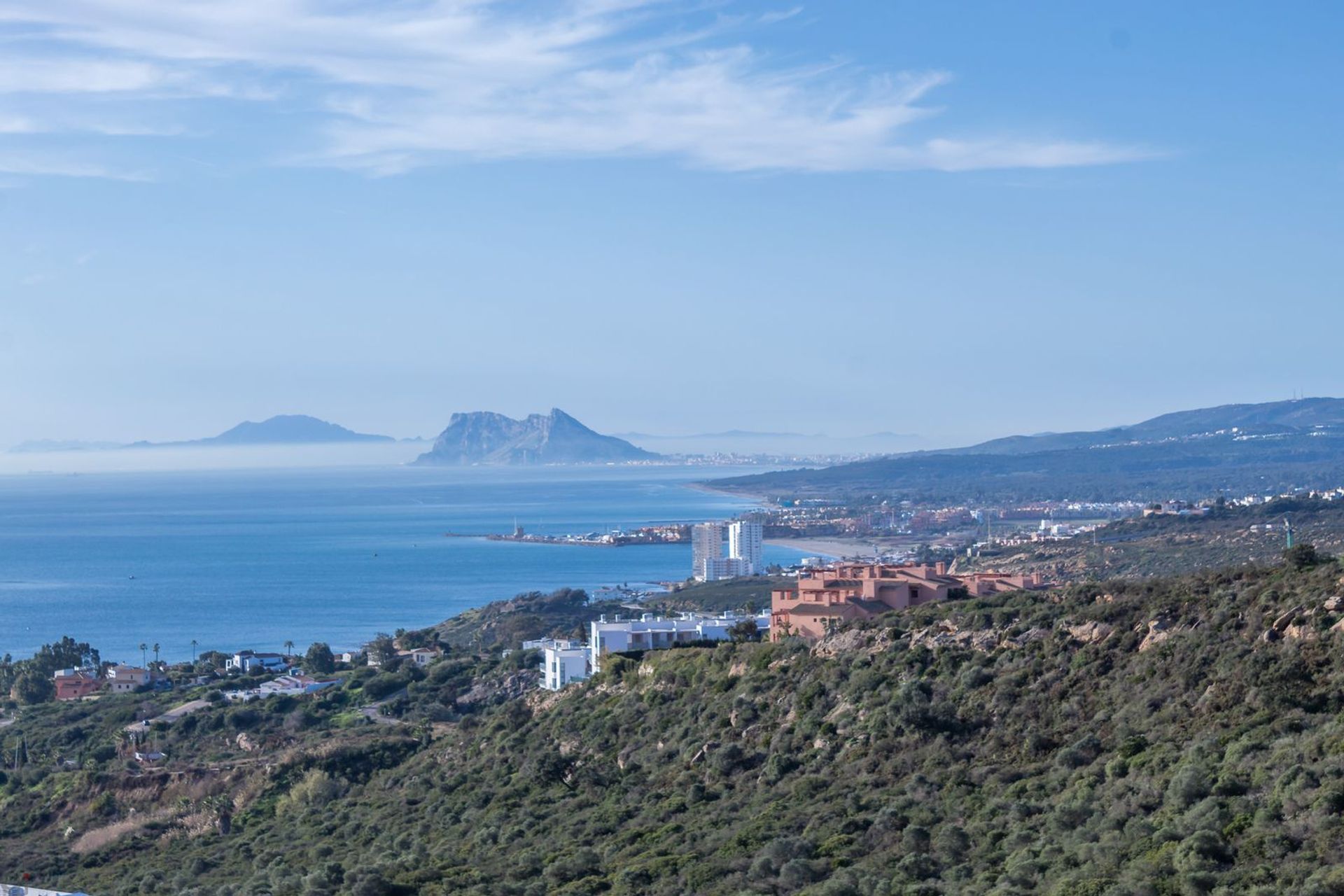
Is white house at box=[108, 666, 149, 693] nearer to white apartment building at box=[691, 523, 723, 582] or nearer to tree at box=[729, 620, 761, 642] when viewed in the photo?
tree at box=[729, 620, 761, 642]

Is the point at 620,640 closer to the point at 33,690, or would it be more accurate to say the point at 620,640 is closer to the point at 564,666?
the point at 564,666

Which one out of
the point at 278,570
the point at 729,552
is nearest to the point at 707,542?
the point at 729,552

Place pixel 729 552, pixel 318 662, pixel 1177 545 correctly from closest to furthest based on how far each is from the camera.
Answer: pixel 318 662 < pixel 1177 545 < pixel 729 552

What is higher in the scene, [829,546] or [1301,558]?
[1301,558]

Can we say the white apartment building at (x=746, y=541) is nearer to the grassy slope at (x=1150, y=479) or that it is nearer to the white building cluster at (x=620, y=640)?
the white building cluster at (x=620, y=640)

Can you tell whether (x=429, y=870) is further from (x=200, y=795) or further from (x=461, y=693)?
(x=461, y=693)

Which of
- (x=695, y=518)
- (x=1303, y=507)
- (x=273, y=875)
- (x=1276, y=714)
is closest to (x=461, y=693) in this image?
(x=273, y=875)
